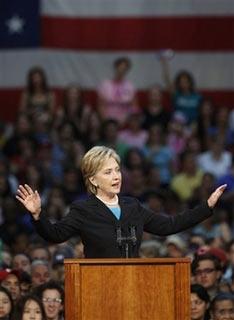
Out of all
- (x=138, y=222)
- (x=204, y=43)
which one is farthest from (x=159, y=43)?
(x=138, y=222)

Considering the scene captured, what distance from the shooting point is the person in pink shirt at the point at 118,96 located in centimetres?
1541

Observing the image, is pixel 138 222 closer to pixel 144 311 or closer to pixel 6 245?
pixel 144 311

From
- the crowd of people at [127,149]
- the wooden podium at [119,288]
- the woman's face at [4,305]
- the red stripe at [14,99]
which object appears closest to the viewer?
the wooden podium at [119,288]

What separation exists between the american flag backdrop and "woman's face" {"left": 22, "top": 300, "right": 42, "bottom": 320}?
7.81 meters

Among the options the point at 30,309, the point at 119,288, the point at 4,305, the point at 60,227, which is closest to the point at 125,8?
the point at 4,305

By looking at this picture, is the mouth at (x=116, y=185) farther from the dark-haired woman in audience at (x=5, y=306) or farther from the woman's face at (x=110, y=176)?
the dark-haired woman in audience at (x=5, y=306)

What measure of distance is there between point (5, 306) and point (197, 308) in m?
1.18

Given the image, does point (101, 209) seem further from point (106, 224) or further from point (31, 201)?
point (31, 201)

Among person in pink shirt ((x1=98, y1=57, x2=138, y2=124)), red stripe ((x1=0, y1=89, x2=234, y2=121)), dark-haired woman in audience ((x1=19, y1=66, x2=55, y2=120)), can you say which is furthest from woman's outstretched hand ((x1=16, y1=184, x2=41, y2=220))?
red stripe ((x1=0, y1=89, x2=234, y2=121))

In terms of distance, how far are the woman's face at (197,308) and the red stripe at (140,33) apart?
7849 millimetres

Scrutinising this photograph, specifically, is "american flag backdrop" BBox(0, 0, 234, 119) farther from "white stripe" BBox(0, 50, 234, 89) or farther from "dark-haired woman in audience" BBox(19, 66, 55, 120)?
"dark-haired woman in audience" BBox(19, 66, 55, 120)

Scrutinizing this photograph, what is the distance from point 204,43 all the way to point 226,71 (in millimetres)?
415

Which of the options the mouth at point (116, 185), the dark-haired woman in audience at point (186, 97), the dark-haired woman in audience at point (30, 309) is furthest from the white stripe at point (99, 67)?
the mouth at point (116, 185)

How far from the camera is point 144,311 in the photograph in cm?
650
